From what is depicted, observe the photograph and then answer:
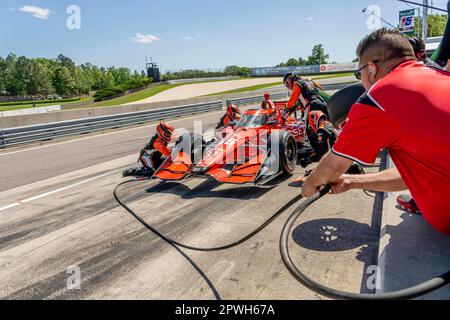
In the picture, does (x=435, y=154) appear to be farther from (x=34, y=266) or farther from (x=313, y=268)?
(x=34, y=266)

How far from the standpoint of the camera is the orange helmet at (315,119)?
23.3 feet

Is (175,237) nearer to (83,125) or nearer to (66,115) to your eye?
(83,125)

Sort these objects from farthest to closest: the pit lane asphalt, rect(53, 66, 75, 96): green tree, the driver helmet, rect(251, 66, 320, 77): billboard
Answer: rect(53, 66, 75, 96): green tree → rect(251, 66, 320, 77): billboard → the driver helmet → the pit lane asphalt

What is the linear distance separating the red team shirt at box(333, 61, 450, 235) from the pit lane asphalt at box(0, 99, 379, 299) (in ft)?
3.85

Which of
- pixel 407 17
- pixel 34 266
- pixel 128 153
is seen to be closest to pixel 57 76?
pixel 407 17

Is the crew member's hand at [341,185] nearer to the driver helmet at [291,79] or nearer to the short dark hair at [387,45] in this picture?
the short dark hair at [387,45]

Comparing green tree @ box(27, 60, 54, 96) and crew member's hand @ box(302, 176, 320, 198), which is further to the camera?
green tree @ box(27, 60, 54, 96)

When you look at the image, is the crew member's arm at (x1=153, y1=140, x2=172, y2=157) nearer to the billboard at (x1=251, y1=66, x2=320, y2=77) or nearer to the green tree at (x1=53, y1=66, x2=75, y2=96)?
the billboard at (x1=251, y1=66, x2=320, y2=77)

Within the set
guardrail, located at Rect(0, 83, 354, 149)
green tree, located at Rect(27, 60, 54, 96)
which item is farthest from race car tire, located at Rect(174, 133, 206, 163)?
green tree, located at Rect(27, 60, 54, 96)

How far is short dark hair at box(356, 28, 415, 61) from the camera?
2.11 metres

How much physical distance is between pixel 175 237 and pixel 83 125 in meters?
13.4

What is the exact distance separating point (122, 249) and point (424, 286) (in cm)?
298

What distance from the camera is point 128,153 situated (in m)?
10.2

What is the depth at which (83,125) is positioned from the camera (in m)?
15.7
